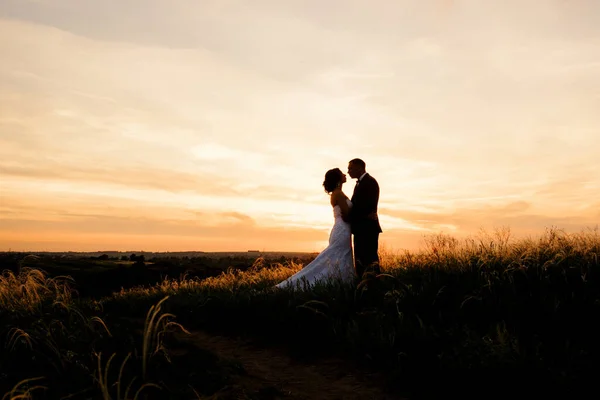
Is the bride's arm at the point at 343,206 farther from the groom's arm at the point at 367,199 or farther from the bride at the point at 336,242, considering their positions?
the groom's arm at the point at 367,199

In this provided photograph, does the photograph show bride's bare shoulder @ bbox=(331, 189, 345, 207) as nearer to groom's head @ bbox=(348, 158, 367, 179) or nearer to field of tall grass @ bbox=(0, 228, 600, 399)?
groom's head @ bbox=(348, 158, 367, 179)

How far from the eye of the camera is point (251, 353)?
860 cm

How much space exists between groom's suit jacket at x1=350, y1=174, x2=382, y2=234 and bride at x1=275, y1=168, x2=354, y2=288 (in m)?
0.50

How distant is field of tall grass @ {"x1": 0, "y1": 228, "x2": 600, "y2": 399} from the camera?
6301mm

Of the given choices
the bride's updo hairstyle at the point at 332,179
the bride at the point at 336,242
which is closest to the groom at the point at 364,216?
the bride at the point at 336,242

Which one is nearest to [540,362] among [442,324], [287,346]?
[442,324]

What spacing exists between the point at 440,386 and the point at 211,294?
259 inches

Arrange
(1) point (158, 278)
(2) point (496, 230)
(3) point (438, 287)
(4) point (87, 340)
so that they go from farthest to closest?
1. (1) point (158, 278)
2. (2) point (496, 230)
3. (3) point (438, 287)
4. (4) point (87, 340)

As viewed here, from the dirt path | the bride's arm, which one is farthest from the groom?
the dirt path

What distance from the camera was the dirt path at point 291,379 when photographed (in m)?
6.44

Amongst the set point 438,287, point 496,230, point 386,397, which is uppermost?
point 496,230

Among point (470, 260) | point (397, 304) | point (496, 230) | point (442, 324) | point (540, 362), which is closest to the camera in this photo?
point (540, 362)

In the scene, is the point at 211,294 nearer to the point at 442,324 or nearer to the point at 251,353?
the point at 251,353

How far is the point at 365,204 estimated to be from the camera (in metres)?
12.7
